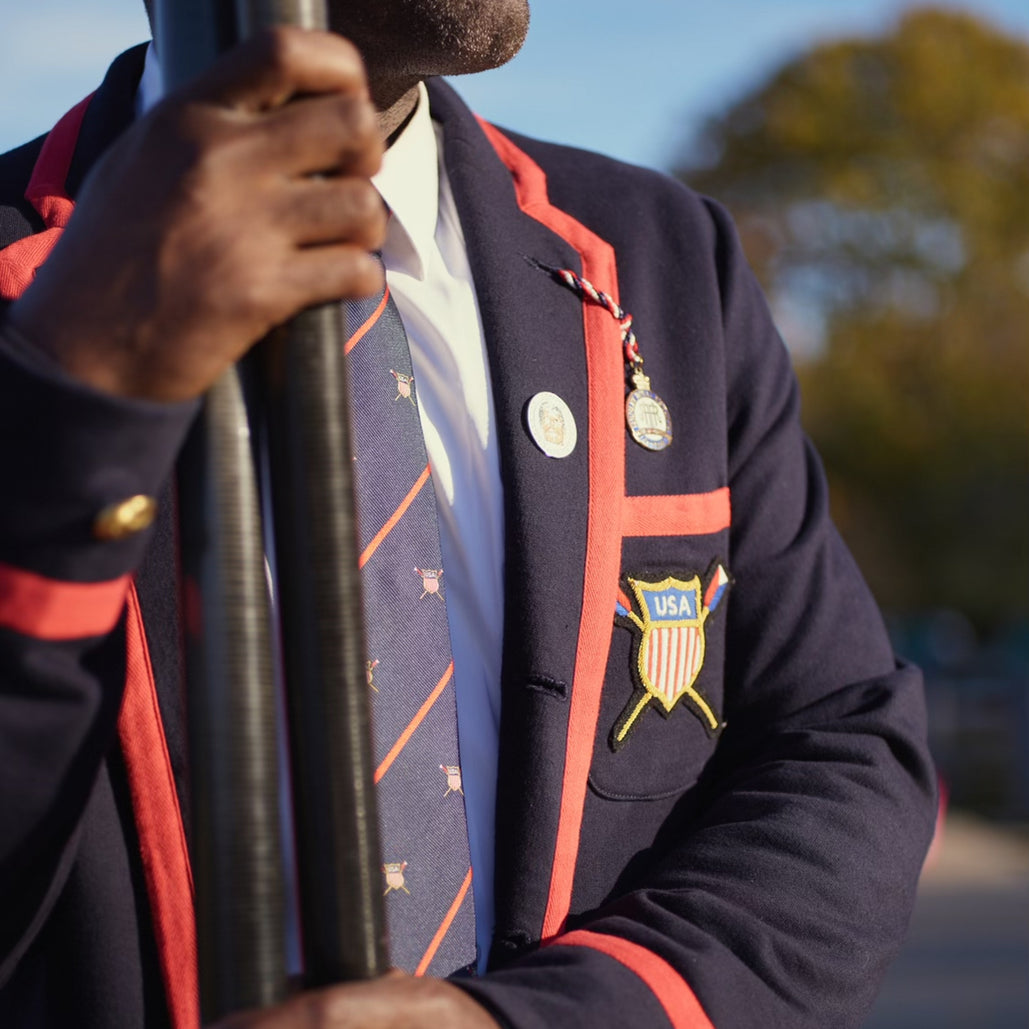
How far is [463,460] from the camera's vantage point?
5.81 ft

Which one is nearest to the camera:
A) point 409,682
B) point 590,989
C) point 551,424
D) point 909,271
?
point 590,989

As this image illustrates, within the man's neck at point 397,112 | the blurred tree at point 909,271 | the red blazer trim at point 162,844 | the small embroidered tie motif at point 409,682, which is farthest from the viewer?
the blurred tree at point 909,271

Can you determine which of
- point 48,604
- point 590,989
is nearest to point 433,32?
point 48,604

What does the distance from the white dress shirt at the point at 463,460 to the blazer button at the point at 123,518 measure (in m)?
0.61

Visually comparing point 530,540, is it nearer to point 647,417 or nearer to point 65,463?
point 647,417

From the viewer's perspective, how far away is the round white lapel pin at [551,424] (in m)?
1.74

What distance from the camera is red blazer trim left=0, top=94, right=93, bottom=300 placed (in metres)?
1.56

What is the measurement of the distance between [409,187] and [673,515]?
0.52 meters

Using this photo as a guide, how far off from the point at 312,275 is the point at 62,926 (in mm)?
738

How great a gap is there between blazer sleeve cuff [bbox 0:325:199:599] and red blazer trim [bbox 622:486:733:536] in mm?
Result: 758

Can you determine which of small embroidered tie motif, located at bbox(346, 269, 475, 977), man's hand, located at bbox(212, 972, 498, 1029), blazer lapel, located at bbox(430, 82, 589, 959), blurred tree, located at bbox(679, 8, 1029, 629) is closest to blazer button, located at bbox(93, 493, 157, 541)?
man's hand, located at bbox(212, 972, 498, 1029)

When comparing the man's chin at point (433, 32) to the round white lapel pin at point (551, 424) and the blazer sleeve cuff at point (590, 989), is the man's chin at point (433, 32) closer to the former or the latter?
the round white lapel pin at point (551, 424)

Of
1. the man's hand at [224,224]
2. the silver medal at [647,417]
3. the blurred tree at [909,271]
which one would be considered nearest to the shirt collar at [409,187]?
the silver medal at [647,417]

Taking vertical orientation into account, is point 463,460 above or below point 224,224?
below
